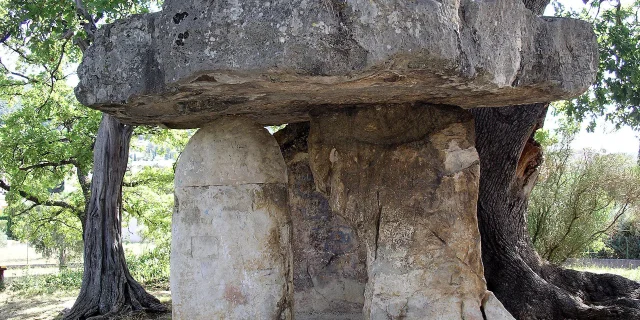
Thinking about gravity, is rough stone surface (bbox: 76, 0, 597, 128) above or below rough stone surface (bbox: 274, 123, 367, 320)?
above

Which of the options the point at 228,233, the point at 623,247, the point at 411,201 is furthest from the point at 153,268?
the point at 623,247

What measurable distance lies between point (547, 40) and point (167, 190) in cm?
1080

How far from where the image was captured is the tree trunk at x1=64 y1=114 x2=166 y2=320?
830 cm

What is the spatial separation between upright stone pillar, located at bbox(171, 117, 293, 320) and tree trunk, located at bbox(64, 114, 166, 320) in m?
4.77

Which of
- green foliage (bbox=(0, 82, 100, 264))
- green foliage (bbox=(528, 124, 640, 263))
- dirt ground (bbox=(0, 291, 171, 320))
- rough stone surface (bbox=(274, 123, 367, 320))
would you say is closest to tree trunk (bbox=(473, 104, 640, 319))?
rough stone surface (bbox=(274, 123, 367, 320))

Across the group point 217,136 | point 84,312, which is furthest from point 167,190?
point 217,136

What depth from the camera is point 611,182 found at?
1205 cm

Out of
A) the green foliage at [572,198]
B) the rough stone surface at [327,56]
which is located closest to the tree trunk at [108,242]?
the rough stone surface at [327,56]

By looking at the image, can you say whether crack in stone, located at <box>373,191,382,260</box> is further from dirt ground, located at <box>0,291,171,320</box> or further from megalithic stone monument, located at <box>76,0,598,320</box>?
dirt ground, located at <box>0,291,171,320</box>

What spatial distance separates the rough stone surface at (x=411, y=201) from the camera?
12.7ft

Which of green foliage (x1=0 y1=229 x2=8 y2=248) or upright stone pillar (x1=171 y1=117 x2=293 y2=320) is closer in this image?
upright stone pillar (x1=171 y1=117 x2=293 y2=320)

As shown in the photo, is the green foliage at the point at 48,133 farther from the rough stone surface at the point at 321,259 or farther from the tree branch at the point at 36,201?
the rough stone surface at the point at 321,259

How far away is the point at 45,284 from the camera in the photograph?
1215 centimetres

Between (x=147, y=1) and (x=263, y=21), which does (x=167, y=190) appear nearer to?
(x=147, y=1)
